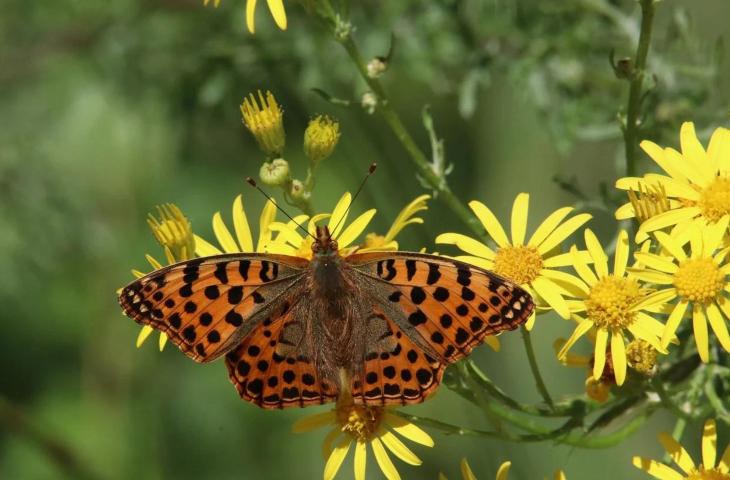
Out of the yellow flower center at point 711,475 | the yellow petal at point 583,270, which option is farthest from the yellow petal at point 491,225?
the yellow flower center at point 711,475

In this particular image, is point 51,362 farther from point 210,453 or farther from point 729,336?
point 729,336

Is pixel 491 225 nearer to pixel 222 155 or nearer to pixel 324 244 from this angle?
pixel 324 244

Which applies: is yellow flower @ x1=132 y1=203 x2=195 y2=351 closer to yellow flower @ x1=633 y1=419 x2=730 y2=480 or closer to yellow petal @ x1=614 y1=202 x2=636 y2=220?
yellow petal @ x1=614 y1=202 x2=636 y2=220

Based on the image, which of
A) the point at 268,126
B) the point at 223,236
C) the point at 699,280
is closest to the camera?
the point at 699,280

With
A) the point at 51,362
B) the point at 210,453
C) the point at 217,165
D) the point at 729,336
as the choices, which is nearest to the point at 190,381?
the point at 210,453

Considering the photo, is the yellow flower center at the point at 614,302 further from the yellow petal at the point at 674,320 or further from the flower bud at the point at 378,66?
the flower bud at the point at 378,66

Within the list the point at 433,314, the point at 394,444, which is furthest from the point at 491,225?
the point at 394,444
